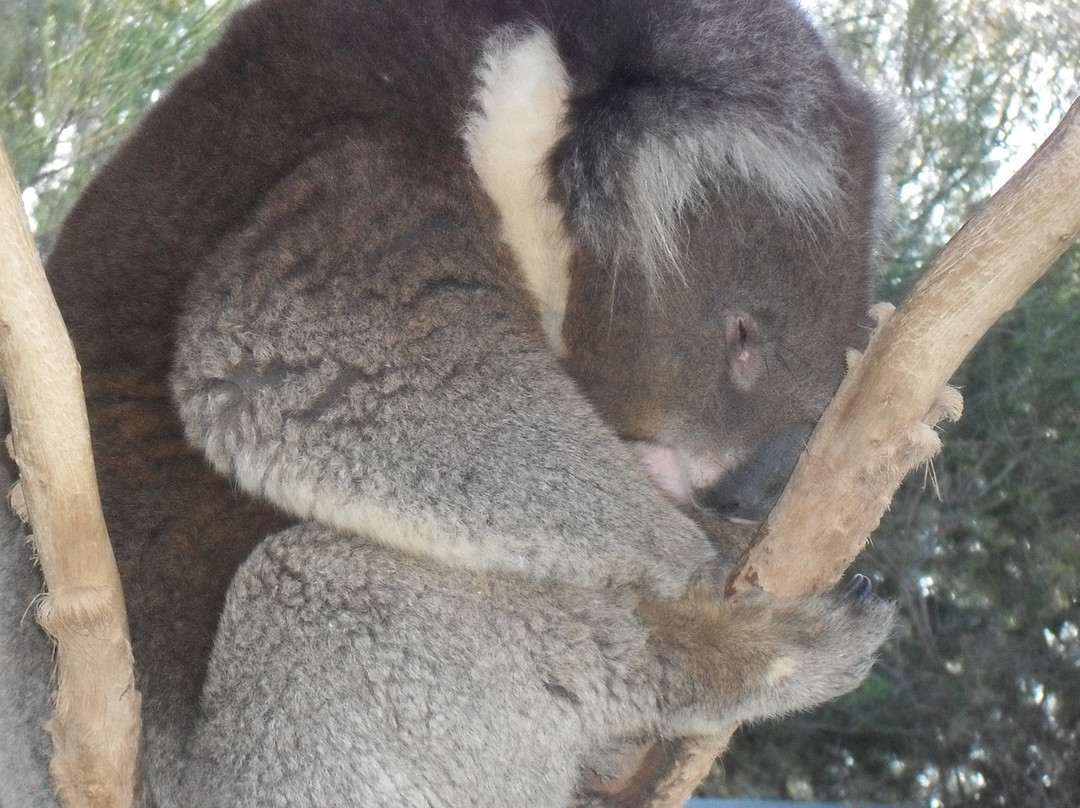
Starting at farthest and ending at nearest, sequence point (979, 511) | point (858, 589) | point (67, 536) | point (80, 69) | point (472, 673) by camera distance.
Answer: point (979, 511), point (80, 69), point (858, 589), point (472, 673), point (67, 536)

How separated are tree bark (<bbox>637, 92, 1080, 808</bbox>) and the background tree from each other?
226 cm

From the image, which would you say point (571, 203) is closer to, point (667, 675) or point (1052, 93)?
point (667, 675)

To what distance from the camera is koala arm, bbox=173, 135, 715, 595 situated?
76.2 inches

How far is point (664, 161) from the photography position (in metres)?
2.12

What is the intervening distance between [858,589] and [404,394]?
0.87 m

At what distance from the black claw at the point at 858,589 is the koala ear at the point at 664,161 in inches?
26.1

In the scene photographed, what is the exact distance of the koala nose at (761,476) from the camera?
7.37 feet

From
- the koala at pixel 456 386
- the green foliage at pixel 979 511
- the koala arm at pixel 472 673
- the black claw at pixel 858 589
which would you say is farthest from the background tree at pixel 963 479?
the koala arm at pixel 472 673

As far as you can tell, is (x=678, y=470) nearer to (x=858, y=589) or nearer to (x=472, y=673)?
(x=858, y=589)

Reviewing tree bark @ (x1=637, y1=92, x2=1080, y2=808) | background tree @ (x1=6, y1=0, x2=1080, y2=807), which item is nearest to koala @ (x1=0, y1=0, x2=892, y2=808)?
tree bark @ (x1=637, y1=92, x2=1080, y2=808)

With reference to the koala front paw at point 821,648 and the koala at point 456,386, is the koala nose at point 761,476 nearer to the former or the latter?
the koala at point 456,386

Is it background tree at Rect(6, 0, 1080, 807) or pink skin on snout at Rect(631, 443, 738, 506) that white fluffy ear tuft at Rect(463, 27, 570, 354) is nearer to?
pink skin on snout at Rect(631, 443, 738, 506)

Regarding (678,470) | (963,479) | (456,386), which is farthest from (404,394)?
(963,479)

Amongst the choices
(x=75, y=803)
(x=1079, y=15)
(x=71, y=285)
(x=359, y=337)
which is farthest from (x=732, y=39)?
(x=1079, y=15)
